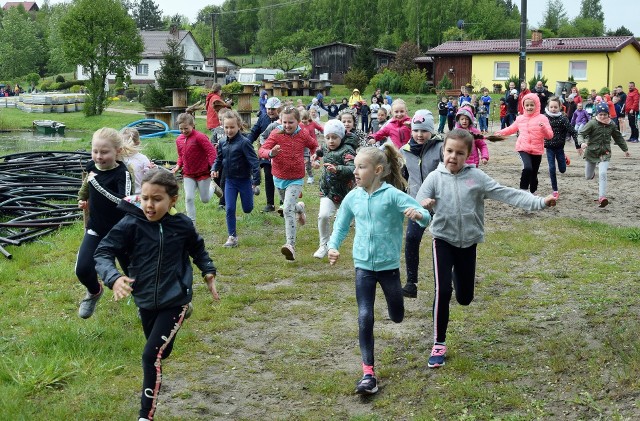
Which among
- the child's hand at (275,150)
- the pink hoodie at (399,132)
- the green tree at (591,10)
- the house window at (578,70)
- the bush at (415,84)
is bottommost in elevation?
the child's hand at (275,150)

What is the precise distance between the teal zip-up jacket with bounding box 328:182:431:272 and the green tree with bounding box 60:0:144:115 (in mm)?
44882

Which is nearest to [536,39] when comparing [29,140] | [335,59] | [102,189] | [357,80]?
[357,80]

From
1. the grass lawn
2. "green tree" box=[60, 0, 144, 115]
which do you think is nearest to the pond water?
"green tree" box=[60, 0, 144, 115]

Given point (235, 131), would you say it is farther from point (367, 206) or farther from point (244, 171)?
point (367, 206)

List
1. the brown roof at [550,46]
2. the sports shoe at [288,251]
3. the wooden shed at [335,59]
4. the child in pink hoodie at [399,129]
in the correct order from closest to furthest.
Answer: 1. the sports shoe at [288,251]
2. the child in pink hoodie at [399,129]
3. the brown roof at [550,46]
4. the wooden shed at [335,59]

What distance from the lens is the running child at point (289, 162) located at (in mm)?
10586

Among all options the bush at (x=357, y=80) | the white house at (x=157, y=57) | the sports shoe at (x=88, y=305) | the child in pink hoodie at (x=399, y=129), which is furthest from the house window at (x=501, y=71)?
the sports shoe at (x=88, y=305)

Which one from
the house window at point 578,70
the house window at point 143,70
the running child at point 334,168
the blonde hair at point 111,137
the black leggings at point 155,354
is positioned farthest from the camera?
the house window at point 143,70

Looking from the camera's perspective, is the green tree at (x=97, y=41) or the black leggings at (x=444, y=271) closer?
the black leggings at (x=444, y=271)

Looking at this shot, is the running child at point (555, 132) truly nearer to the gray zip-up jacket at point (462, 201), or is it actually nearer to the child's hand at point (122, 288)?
the gray zip-up jacket at point (462, 201)

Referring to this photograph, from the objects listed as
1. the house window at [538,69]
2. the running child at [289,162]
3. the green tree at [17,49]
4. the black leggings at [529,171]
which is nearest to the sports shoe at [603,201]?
the black leggings at [529,171]

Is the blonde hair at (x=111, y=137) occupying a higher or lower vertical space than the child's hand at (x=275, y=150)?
higher

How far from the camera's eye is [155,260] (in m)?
5.46

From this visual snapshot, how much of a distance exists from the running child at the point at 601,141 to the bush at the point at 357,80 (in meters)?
43.9
